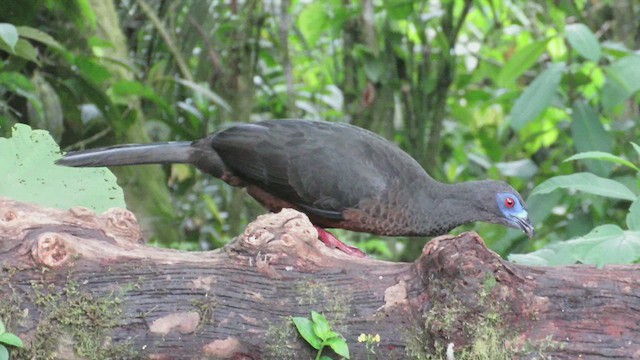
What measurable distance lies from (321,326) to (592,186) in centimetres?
107

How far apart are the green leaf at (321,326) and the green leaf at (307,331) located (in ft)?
0.04

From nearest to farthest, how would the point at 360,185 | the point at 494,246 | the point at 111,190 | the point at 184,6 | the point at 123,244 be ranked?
1. the point at 123,244
2. the point at 111,190
3. the point at 360,185
4. the point at 494,246
5. the point at 184,6

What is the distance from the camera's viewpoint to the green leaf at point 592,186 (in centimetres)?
258

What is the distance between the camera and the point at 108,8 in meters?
5.12

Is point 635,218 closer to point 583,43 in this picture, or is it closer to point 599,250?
point 599,250

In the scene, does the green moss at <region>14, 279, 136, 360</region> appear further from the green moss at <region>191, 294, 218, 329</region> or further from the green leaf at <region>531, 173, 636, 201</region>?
the green leaf at <region>531, 173, 636, 201</region>

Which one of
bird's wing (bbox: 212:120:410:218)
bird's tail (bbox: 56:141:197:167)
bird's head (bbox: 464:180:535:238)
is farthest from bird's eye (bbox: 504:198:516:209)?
bird's tail (bbox: 56:141:197:167)

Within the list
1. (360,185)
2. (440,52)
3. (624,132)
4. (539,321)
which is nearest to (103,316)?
(539,321)

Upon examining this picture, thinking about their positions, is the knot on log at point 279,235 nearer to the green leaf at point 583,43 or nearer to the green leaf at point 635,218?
the green leaf at point 635,218

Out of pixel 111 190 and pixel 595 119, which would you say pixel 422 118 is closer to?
pixel 595 119

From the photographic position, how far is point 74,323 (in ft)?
6.64

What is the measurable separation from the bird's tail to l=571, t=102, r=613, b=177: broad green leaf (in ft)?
6.81

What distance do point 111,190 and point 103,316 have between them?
690 mm

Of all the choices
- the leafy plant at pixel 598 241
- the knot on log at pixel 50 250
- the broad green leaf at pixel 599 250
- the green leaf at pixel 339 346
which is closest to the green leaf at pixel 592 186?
the leafy plant at pixel 598 241
